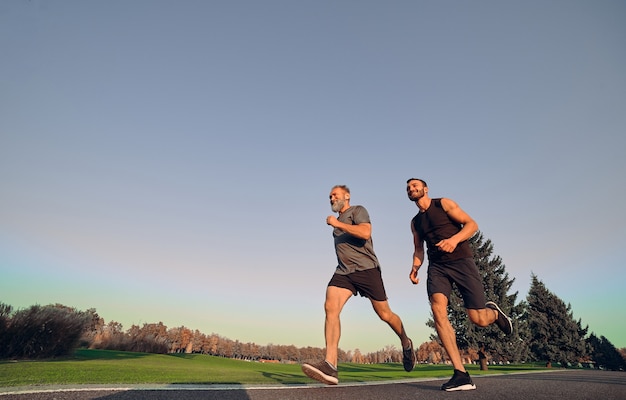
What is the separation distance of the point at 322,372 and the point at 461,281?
2121mm

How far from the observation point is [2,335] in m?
6.97

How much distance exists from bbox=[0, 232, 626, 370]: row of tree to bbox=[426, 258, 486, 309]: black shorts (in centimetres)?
884

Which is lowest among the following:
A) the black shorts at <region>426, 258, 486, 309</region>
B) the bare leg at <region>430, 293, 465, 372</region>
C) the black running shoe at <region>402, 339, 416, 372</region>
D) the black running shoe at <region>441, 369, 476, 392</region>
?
the black running shoe at <region>441, 369, 476, 392</region>

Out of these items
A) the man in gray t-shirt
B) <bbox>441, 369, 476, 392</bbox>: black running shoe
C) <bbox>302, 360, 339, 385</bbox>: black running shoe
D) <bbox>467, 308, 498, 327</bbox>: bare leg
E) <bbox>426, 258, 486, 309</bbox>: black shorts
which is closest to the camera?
<bbox>441, 369, 476, 392</bbox>: black running shoe

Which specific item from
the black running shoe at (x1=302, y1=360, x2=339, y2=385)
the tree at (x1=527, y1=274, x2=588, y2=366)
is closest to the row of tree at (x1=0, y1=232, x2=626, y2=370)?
the tree at (x1=527, y1=274, x2=588, y2=366)

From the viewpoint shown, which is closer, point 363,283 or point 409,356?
point 363,283

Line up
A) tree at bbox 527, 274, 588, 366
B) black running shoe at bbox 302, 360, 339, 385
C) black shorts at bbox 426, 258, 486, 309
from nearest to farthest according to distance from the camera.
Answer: black running shoe at bbox 302, 360, 339, 385, black shorts at bbox 426, 258, 486, 309, tree at bbox 527, 274, 588, 366

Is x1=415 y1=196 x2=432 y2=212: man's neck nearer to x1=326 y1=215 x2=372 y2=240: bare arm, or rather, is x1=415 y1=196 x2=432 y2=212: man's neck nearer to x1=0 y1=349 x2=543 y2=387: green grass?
x1=326 y1=215 x2=372 y2=240: bare arm

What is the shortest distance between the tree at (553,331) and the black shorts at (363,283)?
115ft

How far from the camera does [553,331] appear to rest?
105ft

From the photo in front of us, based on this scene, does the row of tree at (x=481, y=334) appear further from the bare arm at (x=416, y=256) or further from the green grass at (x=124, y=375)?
the bare arm at (x=416, y=256)

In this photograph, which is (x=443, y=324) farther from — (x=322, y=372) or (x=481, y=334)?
(x=481, y=334)

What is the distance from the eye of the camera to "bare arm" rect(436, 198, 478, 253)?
12.9 feet

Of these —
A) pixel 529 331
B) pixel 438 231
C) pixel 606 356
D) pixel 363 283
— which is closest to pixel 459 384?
pixel 363 283
